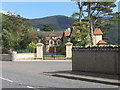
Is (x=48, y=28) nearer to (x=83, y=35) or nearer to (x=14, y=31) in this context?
(x=14, y=31)

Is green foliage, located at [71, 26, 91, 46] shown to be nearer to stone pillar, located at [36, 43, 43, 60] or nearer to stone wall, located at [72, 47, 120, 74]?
stone pillar, located at [36, 43, 43, 60]

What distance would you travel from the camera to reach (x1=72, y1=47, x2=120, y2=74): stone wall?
16.3 metres

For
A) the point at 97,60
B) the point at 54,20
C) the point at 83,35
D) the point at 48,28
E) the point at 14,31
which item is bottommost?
the point at 97,60

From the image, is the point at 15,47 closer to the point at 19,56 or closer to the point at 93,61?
the point at 19,56

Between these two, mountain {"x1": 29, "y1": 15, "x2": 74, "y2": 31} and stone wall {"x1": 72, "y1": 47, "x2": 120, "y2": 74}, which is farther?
mountain {"x1": 29, "y1": 15, "x2": 74, "y2": 31}

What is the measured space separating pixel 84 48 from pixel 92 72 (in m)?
1.76

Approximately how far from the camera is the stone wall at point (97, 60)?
1630 cm

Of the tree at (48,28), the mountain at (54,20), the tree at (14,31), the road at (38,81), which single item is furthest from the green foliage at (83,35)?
the tree at (48,28)

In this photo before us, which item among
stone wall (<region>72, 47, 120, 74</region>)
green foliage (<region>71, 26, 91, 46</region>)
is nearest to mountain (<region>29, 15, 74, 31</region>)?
green foliage (<region>71, 26, 91, 46</region>)

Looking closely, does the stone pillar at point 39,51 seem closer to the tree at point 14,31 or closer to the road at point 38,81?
the tree at point 14,31

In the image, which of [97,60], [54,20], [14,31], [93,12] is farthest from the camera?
[54,20]

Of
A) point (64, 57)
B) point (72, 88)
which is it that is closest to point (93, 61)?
point (72, 88)

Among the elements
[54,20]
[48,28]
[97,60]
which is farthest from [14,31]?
[48,28]

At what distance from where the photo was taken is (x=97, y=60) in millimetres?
17500
